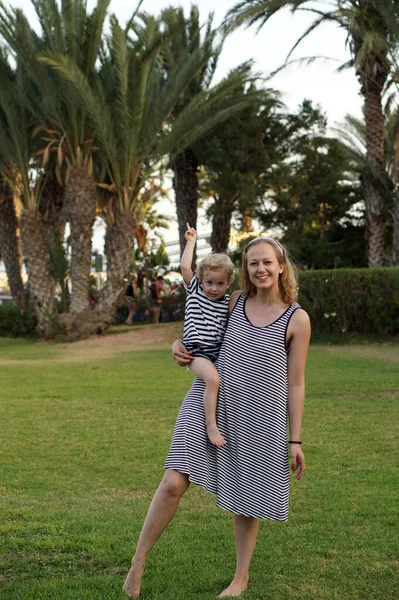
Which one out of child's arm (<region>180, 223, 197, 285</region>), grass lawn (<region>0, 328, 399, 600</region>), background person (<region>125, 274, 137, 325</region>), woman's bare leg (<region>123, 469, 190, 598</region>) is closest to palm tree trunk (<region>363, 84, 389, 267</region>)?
background person (<region>125, 274, 137, 325</region>)

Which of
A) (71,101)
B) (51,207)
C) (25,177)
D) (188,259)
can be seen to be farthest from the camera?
(51,207)

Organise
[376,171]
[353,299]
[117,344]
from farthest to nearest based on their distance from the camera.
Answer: [376,171] → [117,344] → [353,299]

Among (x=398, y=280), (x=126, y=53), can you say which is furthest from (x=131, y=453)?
(x=126, y=53)

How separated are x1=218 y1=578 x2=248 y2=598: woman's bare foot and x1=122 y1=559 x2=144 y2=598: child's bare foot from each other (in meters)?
0.40

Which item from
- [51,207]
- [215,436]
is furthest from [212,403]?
[51,207]

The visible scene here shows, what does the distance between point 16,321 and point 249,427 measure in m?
19.4

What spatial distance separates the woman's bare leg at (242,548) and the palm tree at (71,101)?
16144mm

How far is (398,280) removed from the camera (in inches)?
637

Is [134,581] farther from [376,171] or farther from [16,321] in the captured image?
[16,321]

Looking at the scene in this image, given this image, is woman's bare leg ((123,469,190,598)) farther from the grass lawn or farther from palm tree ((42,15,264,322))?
palm tree ((42,15,264,322))

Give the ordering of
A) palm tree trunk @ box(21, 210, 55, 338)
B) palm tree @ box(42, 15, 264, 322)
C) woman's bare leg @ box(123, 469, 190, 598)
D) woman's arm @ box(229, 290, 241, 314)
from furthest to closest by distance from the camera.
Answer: palm tree trunk @ box(21, 210, 55, 338) < palm tree @ box(42, 15, 264, 322) < woman's arm @ box(229, 290, 241, 314) < woman's bare leg @ box(123, 469, 190, 598)

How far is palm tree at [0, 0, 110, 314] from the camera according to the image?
61.2 ft

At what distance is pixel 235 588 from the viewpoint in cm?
388

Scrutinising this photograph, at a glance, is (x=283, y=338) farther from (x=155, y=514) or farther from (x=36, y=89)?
(x=36, y=89)
